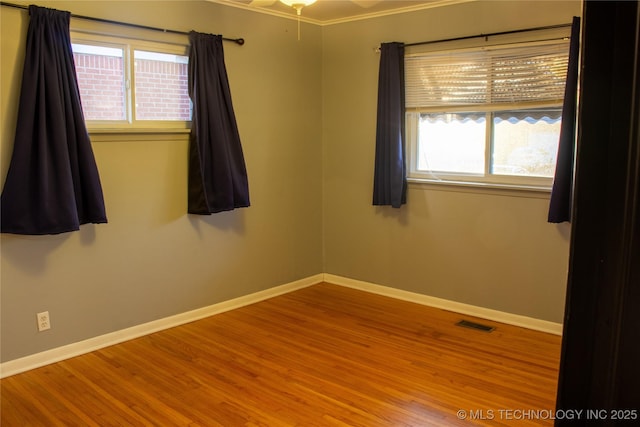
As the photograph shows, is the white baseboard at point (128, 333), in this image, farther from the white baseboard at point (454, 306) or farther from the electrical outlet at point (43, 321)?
the white baseboard at point (454, 306)

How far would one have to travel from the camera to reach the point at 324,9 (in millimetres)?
4312

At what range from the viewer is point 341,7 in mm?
4242

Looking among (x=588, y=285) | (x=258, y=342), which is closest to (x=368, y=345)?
(x=258, y=342)

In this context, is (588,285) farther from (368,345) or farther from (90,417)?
(368,345)

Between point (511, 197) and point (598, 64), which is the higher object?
point (598, 64)

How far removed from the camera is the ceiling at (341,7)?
4.05m

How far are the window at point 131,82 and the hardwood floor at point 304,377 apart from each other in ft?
5.01

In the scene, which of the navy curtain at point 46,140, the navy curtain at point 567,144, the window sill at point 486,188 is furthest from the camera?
the window sill at point 486,188

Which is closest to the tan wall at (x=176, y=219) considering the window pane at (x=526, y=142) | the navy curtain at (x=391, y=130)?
the navy curtain at (x=391, y=130)

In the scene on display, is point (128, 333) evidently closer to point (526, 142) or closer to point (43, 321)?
point (43, 321)

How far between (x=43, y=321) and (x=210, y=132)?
1.67m

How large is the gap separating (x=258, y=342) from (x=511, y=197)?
6.89ft

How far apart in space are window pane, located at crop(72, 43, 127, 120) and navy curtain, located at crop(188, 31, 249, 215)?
501 mm

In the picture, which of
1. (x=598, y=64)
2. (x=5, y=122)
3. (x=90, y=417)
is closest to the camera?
(x=598, y=64)
